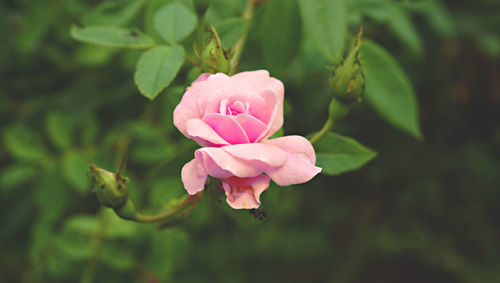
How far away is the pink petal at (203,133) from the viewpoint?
555mm

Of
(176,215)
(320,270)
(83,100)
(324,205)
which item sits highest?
(176,215)

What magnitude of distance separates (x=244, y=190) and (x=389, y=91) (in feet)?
2.42

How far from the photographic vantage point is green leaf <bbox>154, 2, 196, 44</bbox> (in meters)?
0.86

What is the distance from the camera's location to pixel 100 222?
131cm

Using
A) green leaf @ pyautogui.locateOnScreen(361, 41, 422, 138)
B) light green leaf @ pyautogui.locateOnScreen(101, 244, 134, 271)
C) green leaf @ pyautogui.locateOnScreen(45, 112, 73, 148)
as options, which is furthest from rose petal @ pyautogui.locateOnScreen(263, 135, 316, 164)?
green leaf @ pyautogui.locateOnScreen(45, 112, 73, 148)

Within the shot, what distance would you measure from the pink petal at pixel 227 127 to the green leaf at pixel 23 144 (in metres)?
1.01

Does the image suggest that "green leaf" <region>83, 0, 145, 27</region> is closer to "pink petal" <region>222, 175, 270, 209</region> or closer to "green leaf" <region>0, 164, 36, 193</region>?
"green leaf" <region>0, 164, 36, 193</region>

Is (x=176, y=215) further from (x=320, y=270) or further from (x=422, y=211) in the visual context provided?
(x=320, y=270)

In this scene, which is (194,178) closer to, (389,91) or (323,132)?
(323,132)

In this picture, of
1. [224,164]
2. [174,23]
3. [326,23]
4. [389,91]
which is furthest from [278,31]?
[224,164]

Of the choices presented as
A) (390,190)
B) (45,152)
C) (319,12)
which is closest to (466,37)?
(390,190)

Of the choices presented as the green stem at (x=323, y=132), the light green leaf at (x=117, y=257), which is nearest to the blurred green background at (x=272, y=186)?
the light green leaf at (x=117, y=257)

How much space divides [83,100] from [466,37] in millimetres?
1587

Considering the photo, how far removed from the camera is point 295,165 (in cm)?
57
